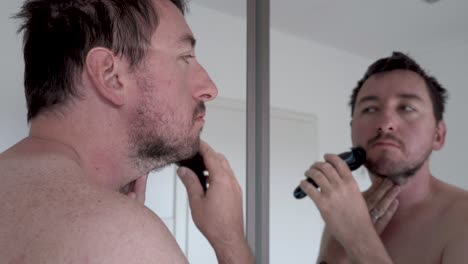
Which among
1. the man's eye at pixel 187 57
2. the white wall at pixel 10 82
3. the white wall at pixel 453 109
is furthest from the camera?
the white wall at pixel 10 82

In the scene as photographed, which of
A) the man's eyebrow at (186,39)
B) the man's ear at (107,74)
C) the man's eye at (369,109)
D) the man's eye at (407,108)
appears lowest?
the man's ear at (107,74)

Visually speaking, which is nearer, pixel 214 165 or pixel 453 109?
pixel 214 165

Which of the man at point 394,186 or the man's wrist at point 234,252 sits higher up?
the man at point 394,186

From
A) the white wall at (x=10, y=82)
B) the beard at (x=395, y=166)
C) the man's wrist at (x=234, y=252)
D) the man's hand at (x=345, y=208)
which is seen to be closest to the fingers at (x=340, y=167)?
the man's hand at (x=345, y=208)

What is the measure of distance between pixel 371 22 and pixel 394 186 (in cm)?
80

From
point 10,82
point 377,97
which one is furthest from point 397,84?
point 10,82

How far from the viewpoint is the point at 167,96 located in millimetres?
523

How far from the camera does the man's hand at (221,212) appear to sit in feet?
2.21

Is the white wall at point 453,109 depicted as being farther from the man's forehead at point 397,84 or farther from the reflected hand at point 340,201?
the reflected hand at point 340,201

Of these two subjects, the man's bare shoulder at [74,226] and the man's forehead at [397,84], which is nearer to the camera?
the man's bare shoulder at [74,226]

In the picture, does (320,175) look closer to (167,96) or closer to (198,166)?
(198,166)

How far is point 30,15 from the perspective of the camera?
55 centimetres

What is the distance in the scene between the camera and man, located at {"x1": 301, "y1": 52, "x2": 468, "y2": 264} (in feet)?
2.21

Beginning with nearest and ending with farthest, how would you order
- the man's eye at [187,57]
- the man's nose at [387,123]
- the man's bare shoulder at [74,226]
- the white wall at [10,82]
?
the man's bare shoulder at [74,226], the man's eye at [187,57], the man's nose at [387,123], the white wall at [10,82]
